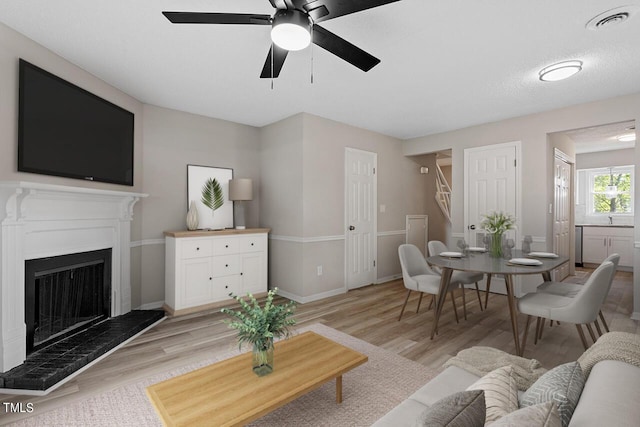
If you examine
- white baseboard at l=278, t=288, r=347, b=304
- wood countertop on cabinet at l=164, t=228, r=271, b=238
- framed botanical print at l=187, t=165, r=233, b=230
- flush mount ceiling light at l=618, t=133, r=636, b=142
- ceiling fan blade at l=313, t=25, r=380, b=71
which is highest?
flush mount ceiling light at l=618, t=133, r=636, b=142

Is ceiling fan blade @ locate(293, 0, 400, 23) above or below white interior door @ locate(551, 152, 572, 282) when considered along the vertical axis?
above

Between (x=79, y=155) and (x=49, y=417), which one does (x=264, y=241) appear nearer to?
(x=79, y=155)

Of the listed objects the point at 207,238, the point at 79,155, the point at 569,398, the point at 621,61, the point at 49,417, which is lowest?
the point at 49,417

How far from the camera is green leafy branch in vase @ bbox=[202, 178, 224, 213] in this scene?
13.7 feet

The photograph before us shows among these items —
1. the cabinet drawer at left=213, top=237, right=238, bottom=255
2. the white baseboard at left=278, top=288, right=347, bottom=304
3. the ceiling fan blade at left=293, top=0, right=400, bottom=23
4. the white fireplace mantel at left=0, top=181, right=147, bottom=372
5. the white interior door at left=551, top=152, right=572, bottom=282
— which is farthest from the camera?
the white interior door at left=551, top=152, right=572, bottom=282

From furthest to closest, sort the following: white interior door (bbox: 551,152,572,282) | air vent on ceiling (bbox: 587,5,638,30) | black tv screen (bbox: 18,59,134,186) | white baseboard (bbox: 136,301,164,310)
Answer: white interior door (bbox: 551,152,572,282) < white baseboard (bbox: 136,301,164,310) < black tv screen (bbox: 18,59,134,186) < air vent on ceiling (bbox: 587,5,638,30)

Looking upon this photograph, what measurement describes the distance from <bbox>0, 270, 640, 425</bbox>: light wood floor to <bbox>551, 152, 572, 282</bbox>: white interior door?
3.14 ft

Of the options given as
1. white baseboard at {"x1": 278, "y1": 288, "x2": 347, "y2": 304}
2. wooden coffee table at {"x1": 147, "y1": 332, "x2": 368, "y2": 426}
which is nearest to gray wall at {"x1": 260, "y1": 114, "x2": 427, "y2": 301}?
white baseboard at {"x1": 278, "y1": 288, "x2": 347, "y2": 304}

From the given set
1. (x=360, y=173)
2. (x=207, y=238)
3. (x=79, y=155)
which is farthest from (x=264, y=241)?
(x=79, y=155)

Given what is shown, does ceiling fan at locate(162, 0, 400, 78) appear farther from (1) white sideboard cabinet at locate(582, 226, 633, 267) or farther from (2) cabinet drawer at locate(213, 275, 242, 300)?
(1) white sideboard cabinet at locate(582, 226, 633, 267)

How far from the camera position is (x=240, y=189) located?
13.7ft

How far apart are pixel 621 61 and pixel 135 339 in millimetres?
5148

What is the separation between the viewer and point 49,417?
1785 millimetres

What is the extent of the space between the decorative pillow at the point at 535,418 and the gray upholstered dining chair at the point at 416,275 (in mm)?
2426
